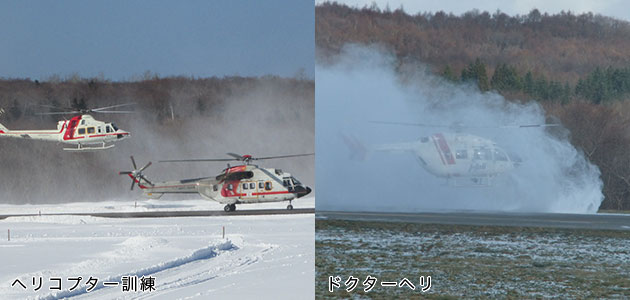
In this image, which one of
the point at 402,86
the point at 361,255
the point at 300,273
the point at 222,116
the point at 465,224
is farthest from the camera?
the point at 222,116

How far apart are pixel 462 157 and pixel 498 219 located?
4.26 meters

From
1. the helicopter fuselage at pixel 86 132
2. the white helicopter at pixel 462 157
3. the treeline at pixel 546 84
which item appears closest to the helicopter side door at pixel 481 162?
the white helicopter at pixel 462 157

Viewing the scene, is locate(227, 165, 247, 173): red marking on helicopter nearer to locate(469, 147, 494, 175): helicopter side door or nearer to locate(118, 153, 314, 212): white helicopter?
locate(118, 153, 314, 212): white helicopter

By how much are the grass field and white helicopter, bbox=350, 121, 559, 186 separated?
20.1 ft

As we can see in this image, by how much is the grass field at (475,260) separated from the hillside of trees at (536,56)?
1435 centimetres

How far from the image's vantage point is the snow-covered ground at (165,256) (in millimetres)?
13406

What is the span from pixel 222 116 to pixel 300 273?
2780cm

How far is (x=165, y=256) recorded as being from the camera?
57.9 feet

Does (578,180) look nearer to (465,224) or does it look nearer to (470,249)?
(465,224)

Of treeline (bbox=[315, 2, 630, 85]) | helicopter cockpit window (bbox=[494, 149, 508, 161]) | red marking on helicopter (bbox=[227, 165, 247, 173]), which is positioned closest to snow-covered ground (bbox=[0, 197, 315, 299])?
red marking on helicopter (bbox=[227, 165, 247, 173])

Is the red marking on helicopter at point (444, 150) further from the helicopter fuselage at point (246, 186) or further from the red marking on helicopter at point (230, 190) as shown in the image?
the red marking on helicopter at point (230, 190)

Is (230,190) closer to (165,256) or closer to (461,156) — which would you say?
(461,156)

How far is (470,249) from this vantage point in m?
18.8

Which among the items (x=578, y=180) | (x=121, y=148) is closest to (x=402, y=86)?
(x=578, y=180)
